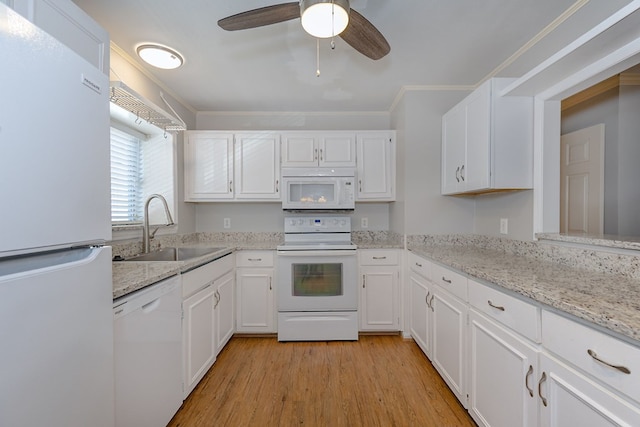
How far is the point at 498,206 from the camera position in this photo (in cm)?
211

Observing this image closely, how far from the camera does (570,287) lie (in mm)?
1032

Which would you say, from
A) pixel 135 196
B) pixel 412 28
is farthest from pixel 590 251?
pixel 135 196

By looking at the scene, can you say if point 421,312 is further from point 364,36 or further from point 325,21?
point 325,21

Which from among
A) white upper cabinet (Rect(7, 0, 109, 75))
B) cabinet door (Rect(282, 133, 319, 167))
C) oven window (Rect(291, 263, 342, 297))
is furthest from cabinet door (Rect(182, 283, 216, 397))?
cabinet door (Rect(282, 133, 319, 167))

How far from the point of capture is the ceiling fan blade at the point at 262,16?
4.07 ft

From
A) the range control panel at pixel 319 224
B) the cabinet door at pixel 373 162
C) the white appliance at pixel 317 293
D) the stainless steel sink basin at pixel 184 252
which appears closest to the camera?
the stainless steel sink basin at pixel 184 252

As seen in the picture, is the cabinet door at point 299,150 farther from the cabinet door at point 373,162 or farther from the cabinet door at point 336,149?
the cabinet door at point 373,162

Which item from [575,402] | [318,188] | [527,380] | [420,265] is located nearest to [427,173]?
[420,265]

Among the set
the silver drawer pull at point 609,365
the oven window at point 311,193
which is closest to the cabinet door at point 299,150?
the oven window at point 311,193

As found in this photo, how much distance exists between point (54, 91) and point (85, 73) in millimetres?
134

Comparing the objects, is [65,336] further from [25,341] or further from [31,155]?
[31,155]

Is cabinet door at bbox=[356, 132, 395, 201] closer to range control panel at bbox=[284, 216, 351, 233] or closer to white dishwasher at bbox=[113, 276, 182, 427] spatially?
range control panel at bbox=[284, 216, 351, 233]

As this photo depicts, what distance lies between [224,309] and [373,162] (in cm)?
200

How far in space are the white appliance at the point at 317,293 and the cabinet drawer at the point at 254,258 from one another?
0.14 metres
